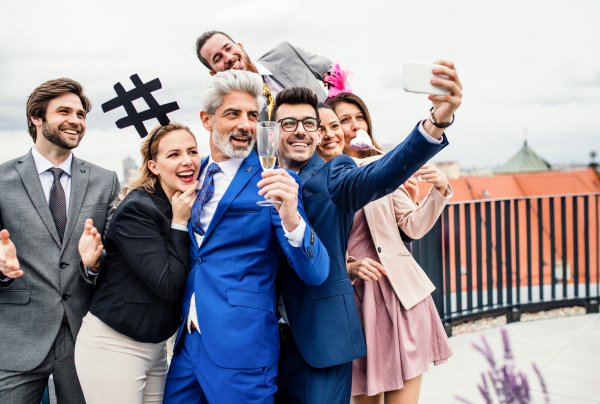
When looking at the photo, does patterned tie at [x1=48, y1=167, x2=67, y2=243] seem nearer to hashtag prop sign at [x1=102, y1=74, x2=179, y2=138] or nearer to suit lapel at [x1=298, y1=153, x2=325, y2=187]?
hashtag prop sign at [x1=102, y1=74, x2=179, y2=138]

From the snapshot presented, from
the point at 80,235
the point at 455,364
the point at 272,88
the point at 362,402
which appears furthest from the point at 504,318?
the point at 80,235

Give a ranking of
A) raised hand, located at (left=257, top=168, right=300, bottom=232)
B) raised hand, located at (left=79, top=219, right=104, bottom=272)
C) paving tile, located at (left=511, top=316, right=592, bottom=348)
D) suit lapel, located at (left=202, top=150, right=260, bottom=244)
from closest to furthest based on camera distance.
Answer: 1. raised hand, located at (left=257, top=168, right=300, bottom=232)
2. suit lapel, located at (left=202, top=150, right=260, bottom=244)
3. raised hand, located at (left=79, top=219, right=104, bottom=272)
4. paving tile, located at (left=511, top=316, right=592, bottom=348)

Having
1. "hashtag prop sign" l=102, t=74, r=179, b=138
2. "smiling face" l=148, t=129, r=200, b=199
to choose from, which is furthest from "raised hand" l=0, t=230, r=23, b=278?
"hashtag prop sign" l=102, t=74, r=179, b=138

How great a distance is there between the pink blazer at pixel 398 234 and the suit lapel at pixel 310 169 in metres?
0.39

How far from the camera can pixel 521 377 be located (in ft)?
3.01

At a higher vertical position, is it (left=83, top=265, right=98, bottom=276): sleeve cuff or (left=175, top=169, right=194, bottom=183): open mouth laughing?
(left=175, top=169, right=194, bottom=183): open mouth laughing

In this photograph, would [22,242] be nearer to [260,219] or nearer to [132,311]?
[132,311]

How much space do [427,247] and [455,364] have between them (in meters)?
1.14

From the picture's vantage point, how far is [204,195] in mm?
1849

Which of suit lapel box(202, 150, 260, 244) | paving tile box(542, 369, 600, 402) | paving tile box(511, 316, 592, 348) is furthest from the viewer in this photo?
paving tile box(511, 316, 592, 348)

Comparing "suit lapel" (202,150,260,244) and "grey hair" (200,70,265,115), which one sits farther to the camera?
"grey hair" (200,70,265,115)

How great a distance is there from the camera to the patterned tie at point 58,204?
7.04 feet

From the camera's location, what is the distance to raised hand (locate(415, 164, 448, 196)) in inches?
79.4

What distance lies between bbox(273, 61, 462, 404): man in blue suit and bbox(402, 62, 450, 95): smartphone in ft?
1.14
